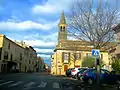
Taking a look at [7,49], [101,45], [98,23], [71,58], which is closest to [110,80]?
[101,45]

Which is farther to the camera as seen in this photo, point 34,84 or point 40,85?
point 34,84

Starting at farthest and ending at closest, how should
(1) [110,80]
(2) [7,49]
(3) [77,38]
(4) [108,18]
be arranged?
(2) [7,49] < (3) [77,38] < (4) [108,18] < (1) [110,80]

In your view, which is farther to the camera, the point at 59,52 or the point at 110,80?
the point at 59,52

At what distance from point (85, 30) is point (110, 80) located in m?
5.44

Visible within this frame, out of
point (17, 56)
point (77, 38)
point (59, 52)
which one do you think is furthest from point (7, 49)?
point (77, 38)

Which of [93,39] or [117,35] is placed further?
[117,35]

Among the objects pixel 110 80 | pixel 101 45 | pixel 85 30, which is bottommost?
pixel 110 80

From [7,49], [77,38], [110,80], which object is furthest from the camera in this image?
[7,49]

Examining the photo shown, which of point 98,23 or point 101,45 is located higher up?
point 98,23

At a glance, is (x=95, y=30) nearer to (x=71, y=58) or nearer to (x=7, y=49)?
Result: (x=7, y=49)

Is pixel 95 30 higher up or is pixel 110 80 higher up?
pixel 95 30

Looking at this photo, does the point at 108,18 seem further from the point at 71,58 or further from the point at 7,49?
the point at 71,58

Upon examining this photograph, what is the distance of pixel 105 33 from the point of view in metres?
22.2

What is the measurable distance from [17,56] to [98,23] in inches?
2379
